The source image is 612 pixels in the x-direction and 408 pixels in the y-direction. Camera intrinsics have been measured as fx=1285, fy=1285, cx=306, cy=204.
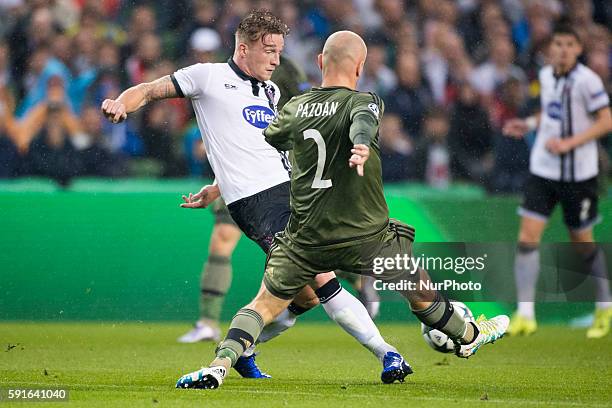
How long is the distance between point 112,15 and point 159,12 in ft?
2.03

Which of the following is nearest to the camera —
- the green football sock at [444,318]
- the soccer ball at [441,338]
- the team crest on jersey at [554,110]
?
the green football sock at [444,318]

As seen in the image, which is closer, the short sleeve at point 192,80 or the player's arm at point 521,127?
the short sleeve at point 192,80

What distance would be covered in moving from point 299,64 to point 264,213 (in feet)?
15.4

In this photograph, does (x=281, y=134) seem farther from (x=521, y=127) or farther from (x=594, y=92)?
(x=594, y=92)

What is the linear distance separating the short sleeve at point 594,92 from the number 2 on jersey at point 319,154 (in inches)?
224

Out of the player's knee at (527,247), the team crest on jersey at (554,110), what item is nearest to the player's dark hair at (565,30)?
the team crest on jersey at (554,110)

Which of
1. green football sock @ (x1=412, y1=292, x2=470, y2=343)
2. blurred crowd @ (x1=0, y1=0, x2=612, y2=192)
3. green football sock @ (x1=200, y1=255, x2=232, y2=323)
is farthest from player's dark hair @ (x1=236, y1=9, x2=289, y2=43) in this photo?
blurred crowd @ (x1=0, y1=0, x2=612, y2=192)

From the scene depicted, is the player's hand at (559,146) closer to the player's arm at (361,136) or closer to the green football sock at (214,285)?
the green football sock at (214,285)

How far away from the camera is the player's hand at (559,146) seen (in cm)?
1169

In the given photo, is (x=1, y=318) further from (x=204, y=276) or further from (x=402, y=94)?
(x=402, y=94)

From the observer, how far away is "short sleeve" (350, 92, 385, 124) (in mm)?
6242

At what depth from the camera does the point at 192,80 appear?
756 cm

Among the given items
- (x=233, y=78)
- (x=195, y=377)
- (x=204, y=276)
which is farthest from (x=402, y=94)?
(x=195, y=377)

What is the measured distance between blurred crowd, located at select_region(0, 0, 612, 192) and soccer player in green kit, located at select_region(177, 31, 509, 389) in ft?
17.9
